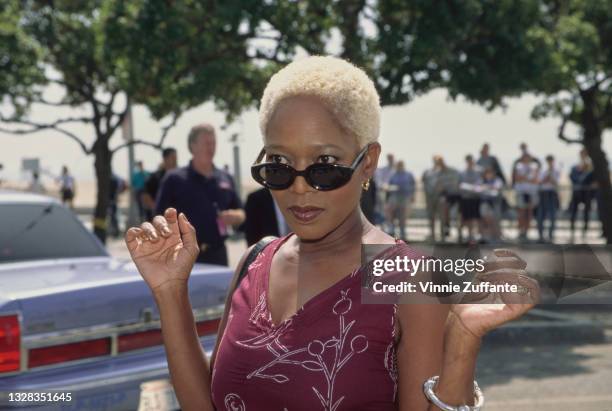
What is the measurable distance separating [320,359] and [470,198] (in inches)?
634

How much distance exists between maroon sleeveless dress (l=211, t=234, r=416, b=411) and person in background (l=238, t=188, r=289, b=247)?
185 inches

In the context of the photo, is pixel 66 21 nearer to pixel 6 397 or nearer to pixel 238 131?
pixel 238 131

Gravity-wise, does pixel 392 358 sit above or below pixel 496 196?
above

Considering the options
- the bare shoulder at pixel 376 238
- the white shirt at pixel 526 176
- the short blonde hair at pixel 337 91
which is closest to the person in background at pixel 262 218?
the bare shoulder at pixel 376 238

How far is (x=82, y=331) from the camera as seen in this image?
14.6 feet

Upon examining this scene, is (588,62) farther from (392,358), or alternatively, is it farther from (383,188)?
(392,358)

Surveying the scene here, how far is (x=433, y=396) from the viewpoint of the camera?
1.80 metres

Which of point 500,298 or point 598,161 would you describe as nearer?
point 500,298

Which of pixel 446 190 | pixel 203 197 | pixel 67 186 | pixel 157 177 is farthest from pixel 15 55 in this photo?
pixel 203 197

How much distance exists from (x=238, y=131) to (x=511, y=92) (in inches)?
456

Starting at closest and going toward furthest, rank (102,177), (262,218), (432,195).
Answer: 1. (262,218)
2. (432,195)
3. (102,177)

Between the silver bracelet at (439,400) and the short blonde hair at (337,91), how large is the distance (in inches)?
23.2

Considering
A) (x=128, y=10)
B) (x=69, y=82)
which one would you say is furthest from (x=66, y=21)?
(x=128, y=10)

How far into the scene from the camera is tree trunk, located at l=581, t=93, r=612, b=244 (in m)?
16.9
